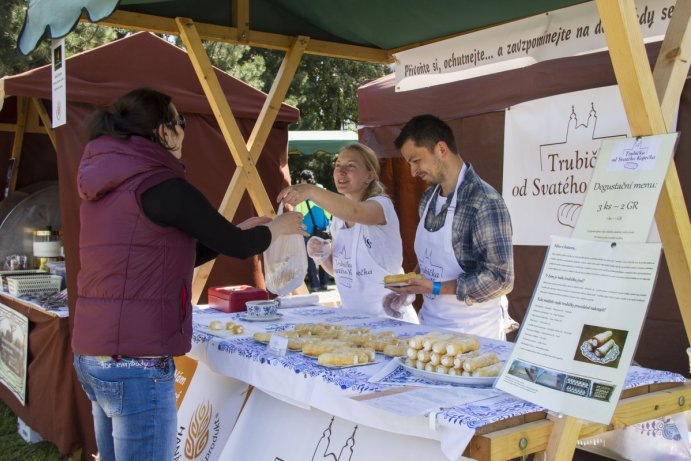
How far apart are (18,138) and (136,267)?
4506mm

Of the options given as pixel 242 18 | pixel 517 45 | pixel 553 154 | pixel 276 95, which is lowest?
pixel 553 154

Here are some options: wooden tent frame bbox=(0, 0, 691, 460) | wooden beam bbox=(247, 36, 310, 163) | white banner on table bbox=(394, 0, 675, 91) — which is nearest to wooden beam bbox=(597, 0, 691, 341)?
wooden tent frame bbox=(0, 0, 691, 460)

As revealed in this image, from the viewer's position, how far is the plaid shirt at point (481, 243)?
2.48 m

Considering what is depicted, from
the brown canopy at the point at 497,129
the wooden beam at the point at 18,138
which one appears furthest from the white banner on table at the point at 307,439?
the wooden beam at the point at 18,138

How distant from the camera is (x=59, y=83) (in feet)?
9.78

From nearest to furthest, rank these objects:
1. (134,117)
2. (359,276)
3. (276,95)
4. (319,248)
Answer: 1. (134,117)
2. (359,276)
3. (319,248)
4. (276,95)

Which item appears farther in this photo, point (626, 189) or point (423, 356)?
point (423, 356)

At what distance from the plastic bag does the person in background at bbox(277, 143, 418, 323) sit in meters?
0.20

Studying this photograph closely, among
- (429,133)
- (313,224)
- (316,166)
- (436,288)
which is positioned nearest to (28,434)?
(436,288)

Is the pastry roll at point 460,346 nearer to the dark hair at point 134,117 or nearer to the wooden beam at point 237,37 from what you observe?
the dark hair at point 134,117

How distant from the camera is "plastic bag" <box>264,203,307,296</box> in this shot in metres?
3.04

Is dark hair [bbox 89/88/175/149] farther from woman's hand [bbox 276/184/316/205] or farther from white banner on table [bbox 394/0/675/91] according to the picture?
white banner on table [bbox 394/0/675/91]

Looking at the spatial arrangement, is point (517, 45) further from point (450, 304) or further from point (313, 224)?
point (313, 224)

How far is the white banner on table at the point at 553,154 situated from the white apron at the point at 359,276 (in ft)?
3.22
